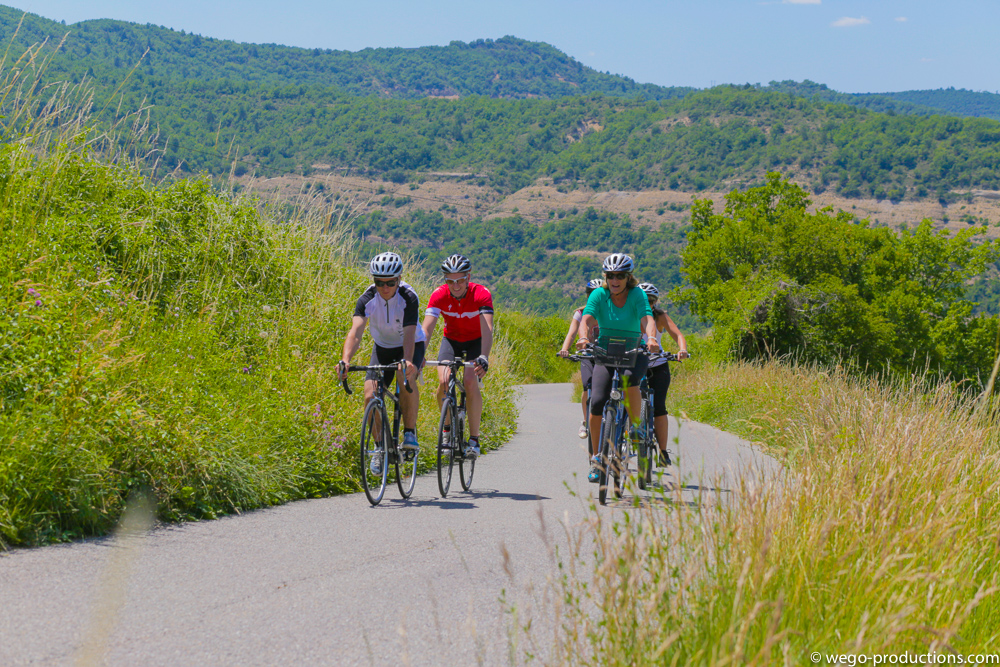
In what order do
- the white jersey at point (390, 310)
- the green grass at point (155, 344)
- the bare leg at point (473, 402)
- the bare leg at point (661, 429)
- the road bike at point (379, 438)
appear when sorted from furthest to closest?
1. the bare leg at point (661, 429)
2. the bare leg at point (473, 402)
3. the white jersey at point (390, 310)
4. the road bike at point (379, 438)
5. the green grass at point (155, 344)

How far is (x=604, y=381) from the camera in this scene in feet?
26.0

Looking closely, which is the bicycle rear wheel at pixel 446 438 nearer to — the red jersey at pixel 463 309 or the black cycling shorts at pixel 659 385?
the red jersey at pixel 463 309

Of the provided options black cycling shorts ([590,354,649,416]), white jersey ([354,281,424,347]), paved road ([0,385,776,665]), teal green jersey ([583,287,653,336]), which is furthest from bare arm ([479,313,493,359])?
paved road ([0,385,776,665])

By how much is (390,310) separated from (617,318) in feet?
6.91

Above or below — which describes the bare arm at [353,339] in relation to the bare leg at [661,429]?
above

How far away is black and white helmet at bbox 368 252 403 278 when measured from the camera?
7.79 m

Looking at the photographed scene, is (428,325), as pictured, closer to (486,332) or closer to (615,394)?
(486,332)

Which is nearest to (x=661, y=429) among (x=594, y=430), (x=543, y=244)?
(x=594, y=430)

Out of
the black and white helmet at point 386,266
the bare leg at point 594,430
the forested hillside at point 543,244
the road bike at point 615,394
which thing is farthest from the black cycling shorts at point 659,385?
the forested hillside at point 543,244

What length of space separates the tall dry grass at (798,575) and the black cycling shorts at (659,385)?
12.8 feet

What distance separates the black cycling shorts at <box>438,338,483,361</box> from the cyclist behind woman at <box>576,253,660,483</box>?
1216 millimetres

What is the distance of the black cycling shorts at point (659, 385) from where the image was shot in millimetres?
9406

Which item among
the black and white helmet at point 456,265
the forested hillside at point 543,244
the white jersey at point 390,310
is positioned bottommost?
the forested hillside at point 543,244

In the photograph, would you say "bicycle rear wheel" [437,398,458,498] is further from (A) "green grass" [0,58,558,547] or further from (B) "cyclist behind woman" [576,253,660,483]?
(B) "cyclist behind woman" [576,253,660,483]
